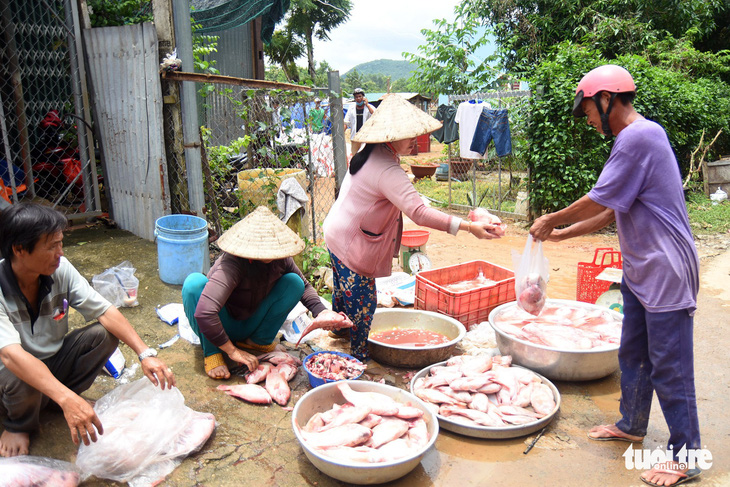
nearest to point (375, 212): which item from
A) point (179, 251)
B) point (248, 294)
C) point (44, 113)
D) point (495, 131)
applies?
point (248, 294)

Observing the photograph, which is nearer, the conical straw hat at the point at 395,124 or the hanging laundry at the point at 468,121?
the conical straw hat at the point at 395,124

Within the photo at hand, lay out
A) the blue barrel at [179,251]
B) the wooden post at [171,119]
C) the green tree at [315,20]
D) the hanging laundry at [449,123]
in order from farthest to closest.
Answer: the green tree at [315,20], the hanging laundry at [449,123], the wooden post at [171,119], the blue barrel at [179,251]

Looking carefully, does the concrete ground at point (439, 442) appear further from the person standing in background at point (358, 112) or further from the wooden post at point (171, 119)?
the person standing in background at point (358, 112)

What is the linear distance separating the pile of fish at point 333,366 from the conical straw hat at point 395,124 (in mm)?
1435

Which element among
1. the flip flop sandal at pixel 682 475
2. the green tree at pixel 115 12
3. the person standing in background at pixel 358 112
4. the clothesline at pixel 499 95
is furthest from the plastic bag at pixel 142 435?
the clothesline at pixel 499 95

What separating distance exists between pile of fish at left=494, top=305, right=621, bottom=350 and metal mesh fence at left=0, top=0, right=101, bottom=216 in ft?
15.2

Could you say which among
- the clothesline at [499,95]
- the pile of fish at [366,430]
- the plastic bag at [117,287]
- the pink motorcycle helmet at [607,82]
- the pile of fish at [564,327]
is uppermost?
the clothesline at [499,95]

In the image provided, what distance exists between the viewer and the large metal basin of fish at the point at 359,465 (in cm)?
242

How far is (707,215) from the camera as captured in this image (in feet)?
30.8

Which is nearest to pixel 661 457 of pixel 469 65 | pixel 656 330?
pixel 656 330

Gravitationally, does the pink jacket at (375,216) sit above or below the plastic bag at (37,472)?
above

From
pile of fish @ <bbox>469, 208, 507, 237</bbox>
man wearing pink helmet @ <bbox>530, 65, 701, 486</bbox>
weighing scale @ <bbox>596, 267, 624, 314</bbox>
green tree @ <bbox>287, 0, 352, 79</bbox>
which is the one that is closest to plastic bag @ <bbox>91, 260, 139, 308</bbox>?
pile of fish @ <bbox>469, 208, 507, 237</bbox>

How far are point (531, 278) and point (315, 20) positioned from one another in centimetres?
2726

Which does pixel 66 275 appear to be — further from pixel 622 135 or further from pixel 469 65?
pixel 469 65
